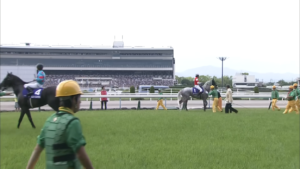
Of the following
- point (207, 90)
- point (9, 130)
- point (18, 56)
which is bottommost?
point (9, 130)

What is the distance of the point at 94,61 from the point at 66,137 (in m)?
68.0

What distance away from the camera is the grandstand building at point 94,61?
67.1m

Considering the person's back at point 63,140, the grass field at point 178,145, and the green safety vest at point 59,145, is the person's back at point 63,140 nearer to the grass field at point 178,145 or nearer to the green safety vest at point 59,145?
the green safety vest at point 59,145

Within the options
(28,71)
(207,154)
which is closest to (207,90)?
(207,154)

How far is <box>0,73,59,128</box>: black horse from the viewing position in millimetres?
8805

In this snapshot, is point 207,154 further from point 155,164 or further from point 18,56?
point 18,56

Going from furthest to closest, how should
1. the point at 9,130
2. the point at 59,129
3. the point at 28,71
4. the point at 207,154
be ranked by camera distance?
the point at 28,71
the point at 9,130
the point at 207,154
the point at 59,129

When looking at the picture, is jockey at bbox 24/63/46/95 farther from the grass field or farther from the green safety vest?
the green safety vest

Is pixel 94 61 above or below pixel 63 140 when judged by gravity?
above

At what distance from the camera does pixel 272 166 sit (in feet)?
16.2

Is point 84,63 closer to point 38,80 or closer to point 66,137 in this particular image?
point 38,80

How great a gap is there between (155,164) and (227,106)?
10086 millimetres

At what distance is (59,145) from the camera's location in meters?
2.42

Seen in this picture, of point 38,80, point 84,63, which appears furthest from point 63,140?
point 84,63
